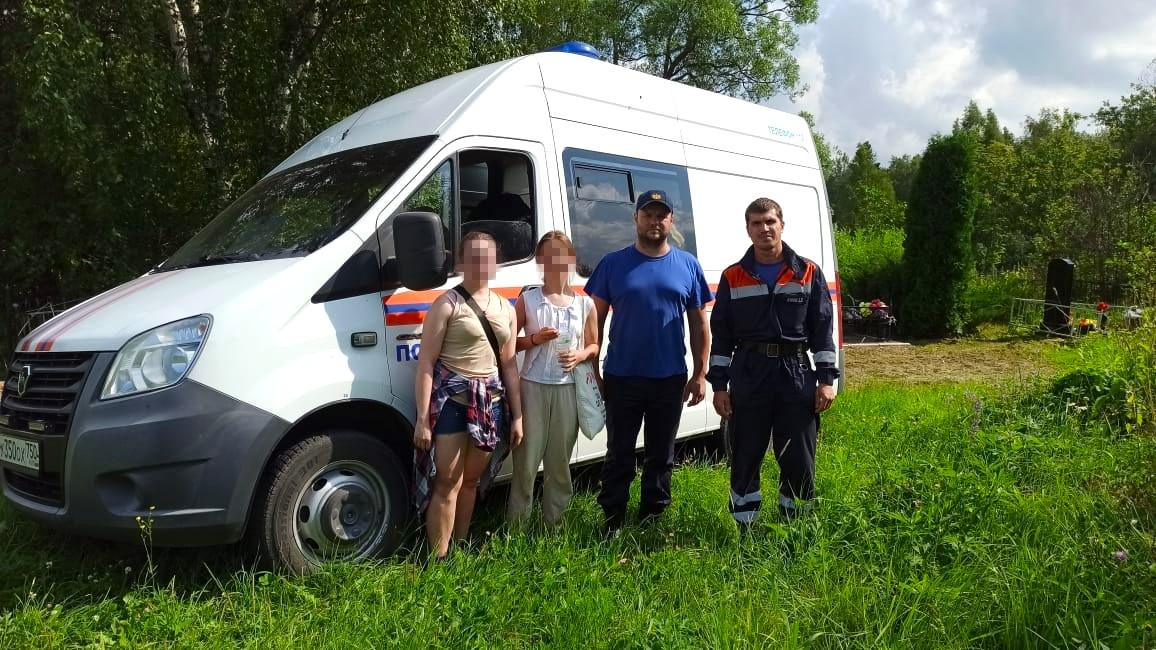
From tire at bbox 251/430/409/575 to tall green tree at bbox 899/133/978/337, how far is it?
14028 mm

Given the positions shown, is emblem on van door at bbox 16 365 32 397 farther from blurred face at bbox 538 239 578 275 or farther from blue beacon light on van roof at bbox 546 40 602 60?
blue beacon light on van roof at bbox 546 40 602 60

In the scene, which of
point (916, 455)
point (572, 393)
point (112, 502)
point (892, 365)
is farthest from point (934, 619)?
point (892, 365)

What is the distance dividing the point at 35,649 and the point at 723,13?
2532 centimetres

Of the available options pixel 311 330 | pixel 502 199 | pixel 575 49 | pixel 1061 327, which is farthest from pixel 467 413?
pixel 1061 327

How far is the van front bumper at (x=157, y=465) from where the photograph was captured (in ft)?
9.82

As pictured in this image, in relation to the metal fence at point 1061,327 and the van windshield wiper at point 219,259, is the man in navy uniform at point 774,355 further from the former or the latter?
the metal fence at point 1061,327

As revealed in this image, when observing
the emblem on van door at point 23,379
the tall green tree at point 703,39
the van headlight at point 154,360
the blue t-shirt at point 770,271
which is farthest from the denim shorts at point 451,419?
the tall green tree at point 703,39

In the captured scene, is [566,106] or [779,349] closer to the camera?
[779,349]

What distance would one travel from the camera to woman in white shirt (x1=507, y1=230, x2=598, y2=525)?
3.70 meters

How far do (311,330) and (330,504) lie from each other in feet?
2.58

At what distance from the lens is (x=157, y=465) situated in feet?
9.85

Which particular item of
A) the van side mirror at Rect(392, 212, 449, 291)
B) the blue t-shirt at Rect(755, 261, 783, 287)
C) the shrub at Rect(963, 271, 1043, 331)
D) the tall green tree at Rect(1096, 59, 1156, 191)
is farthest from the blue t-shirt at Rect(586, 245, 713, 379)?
the tall green tree at Rect(1096, 59, 1156, 191)

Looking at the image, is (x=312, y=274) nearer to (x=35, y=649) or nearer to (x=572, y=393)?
(x=572, y=393)

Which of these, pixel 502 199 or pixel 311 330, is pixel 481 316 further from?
pixel 502 199
